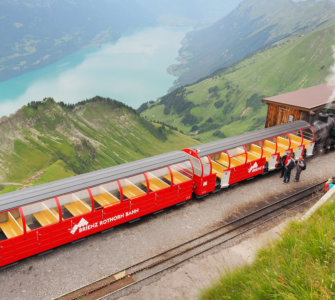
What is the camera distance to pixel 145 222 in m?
16.4

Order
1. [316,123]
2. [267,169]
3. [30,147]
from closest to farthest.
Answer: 1. [267,169]
2. [316,123]
3. [30,147]

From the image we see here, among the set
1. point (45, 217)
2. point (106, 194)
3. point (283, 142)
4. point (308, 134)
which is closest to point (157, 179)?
point (106, 194)

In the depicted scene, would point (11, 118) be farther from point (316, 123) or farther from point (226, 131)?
point (226, 131)

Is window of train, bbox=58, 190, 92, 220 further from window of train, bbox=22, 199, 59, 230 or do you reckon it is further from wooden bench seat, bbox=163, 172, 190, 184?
wooden bench seat, bbox=163, 172, 190, 184

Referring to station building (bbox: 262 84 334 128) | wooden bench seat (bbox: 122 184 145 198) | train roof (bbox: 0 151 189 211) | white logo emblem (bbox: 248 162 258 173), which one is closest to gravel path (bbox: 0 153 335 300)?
white logo emblem (bbox: 248 162 258 173)

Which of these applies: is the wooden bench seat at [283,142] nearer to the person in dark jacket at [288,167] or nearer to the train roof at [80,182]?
the person in dark jacket at [288,167]

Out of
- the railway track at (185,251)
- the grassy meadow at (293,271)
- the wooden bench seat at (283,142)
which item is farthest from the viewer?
the wooden bench seat at (283,142)

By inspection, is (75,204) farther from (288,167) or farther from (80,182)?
(288,167)

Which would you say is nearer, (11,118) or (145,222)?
(145,222)

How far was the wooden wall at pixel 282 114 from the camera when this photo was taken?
87.2 ft

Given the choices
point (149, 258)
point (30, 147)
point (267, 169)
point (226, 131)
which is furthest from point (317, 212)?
point (226, 131)

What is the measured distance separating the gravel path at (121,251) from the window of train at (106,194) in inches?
60.9

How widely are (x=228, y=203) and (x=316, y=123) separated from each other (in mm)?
11547

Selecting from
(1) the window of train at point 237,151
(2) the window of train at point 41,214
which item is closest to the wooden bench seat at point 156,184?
(2) the window of train at point 41,214
